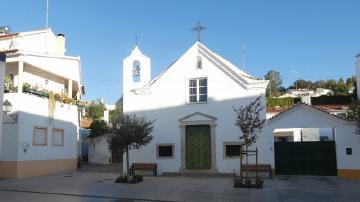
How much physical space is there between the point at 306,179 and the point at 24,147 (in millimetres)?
14934

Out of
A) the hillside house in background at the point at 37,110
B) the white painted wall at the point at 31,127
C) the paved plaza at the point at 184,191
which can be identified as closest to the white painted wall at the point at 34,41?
the hillside house in background at the point at 37,110

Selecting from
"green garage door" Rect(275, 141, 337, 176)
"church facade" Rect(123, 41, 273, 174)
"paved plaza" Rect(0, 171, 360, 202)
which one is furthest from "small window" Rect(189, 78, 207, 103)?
"paved plaza" Rect(0, 171, 360, 202)

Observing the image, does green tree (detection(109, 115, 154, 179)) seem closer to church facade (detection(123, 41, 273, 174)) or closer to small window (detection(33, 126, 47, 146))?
church facade (detection(123, 41, 273, 174))

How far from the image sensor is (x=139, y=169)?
931 inches

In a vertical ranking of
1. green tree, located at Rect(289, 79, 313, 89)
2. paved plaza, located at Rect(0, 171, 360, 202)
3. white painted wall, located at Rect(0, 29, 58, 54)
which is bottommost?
paved plaza, located at Rect(0, 171, 360, 202)

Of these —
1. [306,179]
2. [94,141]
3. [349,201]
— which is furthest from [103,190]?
[94,141]

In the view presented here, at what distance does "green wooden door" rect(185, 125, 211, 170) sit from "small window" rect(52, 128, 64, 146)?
8.17 meters

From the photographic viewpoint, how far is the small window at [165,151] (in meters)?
23.9

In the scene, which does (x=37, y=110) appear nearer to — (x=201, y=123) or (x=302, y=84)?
(x=201, y=123)

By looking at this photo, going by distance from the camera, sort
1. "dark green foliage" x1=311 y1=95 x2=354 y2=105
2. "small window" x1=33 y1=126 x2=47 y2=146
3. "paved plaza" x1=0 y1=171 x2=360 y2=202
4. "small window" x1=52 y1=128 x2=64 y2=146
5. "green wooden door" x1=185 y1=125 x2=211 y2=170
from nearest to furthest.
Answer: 1. "paved plaza" x1=0 y1=171 x2=360 y2=202
2. "small window" x1=33 y1=126 x2=47 y2=146
3. "green wooden door" x1=185 y1=125 x2=211 y2=170
4. "small window" x1=52 y1=128 x2=64 y2=146
5. "dark green foliage" x1=311 y1=95 x2=354 y2=105

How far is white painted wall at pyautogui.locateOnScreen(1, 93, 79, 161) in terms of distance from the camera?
2152cm

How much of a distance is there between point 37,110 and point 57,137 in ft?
9.16

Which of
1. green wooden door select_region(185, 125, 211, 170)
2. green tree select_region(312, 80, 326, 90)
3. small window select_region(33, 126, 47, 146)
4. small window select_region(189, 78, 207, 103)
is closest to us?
small window select_region(33, 126, 47, 146)

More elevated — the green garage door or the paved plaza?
the green garage door
